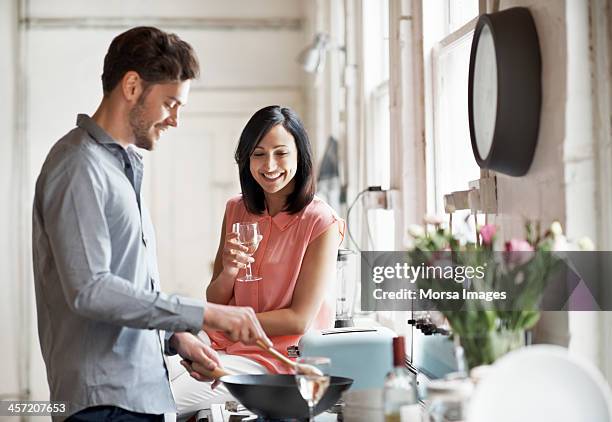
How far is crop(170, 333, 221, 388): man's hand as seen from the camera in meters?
1.89

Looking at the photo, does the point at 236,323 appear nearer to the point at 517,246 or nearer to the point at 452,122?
the point at 517,246

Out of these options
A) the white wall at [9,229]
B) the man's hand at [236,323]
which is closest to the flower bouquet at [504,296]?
the man's hand at [236,323]

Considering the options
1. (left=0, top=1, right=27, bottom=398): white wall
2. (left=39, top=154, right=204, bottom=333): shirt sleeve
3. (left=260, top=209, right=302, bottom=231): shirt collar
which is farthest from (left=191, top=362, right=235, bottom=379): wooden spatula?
(left=0, top=1, right=27, bottom=398): white wall

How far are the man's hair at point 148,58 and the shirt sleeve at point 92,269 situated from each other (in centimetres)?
26

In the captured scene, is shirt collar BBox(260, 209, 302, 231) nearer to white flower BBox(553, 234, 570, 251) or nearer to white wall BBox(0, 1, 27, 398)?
white flower BBox(553, 234, 570, 251)

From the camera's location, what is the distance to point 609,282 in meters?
1.50

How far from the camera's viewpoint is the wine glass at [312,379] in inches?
59.1

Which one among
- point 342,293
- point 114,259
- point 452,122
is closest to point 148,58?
point 114,259

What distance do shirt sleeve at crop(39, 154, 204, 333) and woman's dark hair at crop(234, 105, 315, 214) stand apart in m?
0.92

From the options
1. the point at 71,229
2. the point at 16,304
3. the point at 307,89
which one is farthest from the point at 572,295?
the point at 16,304

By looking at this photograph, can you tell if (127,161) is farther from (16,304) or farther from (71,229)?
(16,304)

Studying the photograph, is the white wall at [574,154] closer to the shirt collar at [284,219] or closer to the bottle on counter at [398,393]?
the bottle on counter at [398,393]

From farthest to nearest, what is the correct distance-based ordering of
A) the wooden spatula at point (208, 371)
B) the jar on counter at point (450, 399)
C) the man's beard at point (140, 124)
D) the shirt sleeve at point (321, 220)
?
the shirt sleeve at point (321, 220) < the wooden spatula at point (208, 371) < the man's beard at point (140, 124) < the jar on counter at point (450, 399)

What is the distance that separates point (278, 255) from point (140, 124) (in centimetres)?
83
